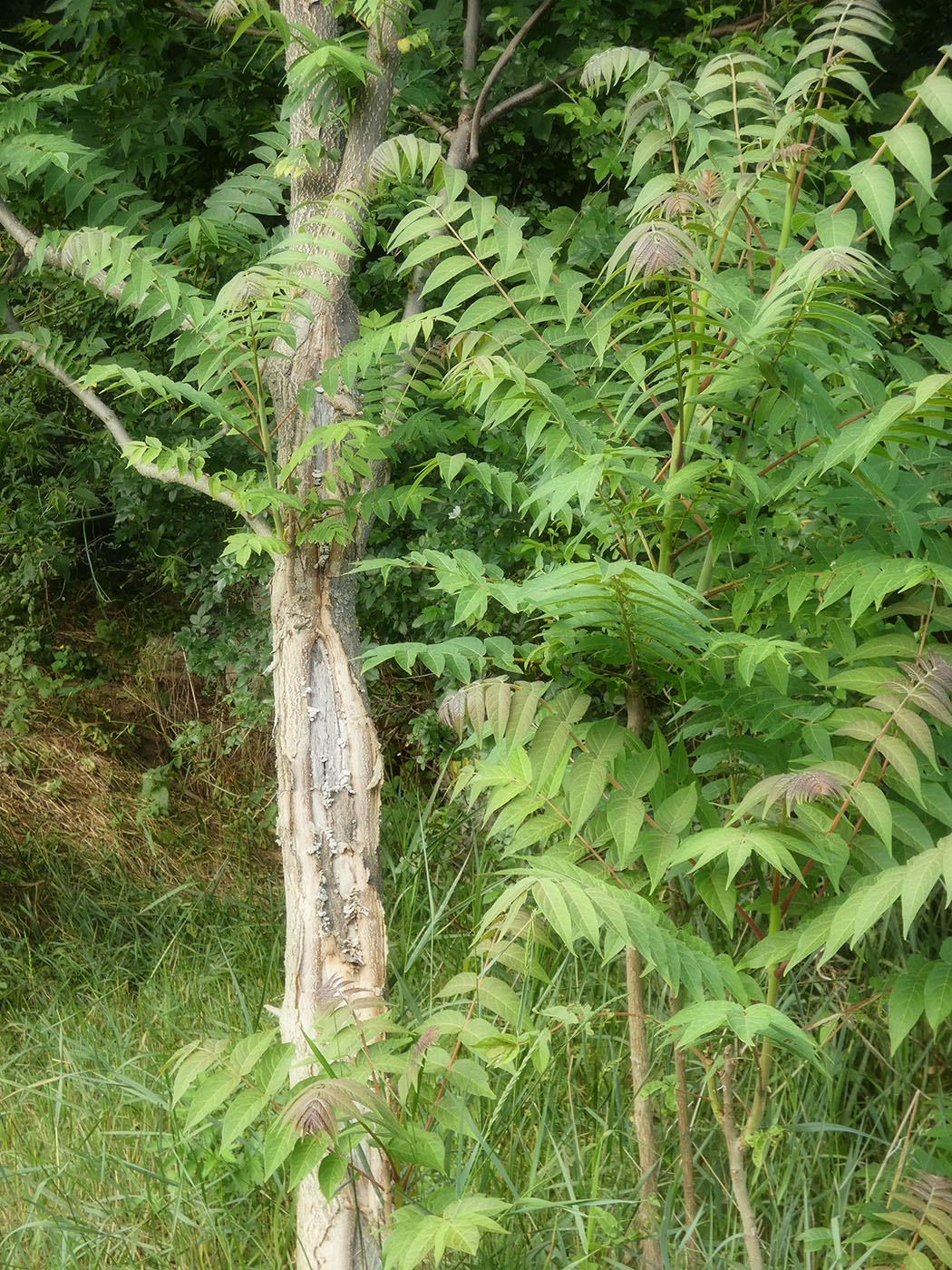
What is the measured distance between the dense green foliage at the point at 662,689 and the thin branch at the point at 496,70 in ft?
2.90

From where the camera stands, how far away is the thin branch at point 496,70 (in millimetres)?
3793

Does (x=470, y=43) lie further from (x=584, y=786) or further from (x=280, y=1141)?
(x=280, y=1141)

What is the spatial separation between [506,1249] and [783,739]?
113cm

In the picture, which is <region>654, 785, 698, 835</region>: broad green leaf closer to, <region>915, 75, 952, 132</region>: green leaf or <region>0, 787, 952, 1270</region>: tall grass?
<region>0, 787, 952, 1270</region>: tall grass

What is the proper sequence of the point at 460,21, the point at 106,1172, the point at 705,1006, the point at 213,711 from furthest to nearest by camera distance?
the point at 213,711, the point at 460,21, the point at 106,1172, the point at 705,1006

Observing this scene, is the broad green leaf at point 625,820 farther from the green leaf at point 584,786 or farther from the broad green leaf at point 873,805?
the broad green leaf at point 873,805

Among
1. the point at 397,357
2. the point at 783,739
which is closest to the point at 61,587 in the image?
the point at 397,357

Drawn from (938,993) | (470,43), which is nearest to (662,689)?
(938,993)

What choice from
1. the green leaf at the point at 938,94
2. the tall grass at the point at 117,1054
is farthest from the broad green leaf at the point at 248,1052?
the green leaf at the point at 938,94

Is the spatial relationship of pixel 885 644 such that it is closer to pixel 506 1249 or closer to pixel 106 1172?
pixel 506 1249

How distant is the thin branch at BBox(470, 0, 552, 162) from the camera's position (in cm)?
379

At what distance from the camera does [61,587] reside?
5.30m

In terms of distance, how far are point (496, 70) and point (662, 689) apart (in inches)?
94.7

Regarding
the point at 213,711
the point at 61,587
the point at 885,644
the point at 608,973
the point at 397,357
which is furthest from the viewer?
the point at 61,587
